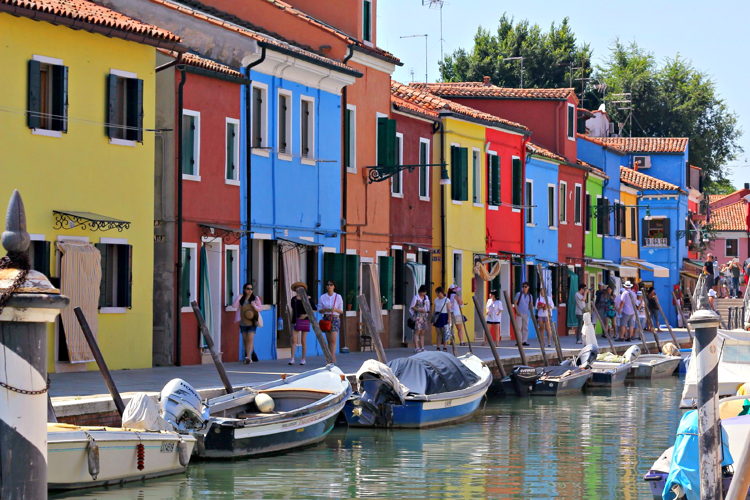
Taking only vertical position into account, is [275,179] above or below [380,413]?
above

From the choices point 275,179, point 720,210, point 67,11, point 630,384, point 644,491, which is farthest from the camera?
point 720,210

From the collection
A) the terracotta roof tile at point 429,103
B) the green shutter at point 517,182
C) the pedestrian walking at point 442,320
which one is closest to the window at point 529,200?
the green shutter at point 517,182

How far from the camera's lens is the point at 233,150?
26.9 m

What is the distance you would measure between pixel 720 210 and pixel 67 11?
254 ft

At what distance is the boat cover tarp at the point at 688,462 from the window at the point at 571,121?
37.7m

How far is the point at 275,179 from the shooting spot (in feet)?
93.5

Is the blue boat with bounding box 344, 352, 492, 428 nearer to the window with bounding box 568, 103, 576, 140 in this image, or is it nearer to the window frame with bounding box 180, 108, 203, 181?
the window frame with bounding box 180, 108, 203, 181

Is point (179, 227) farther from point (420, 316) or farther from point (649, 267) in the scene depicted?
point (649, 267)

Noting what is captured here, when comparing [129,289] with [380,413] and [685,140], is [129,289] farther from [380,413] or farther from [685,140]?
[685,140]

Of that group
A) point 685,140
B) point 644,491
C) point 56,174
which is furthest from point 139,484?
point 685,140

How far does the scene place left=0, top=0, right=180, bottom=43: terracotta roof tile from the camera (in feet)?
67.4

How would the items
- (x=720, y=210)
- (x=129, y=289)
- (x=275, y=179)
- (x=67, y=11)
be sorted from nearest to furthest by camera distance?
(x=67, y=11) < (x=129, y=289) < (x=275, y=179) < (x=720, y=210)

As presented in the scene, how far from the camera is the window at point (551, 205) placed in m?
46.2

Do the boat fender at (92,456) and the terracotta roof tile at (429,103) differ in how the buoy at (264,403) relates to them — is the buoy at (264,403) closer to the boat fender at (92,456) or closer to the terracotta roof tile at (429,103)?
the boat fender at (92,456)
